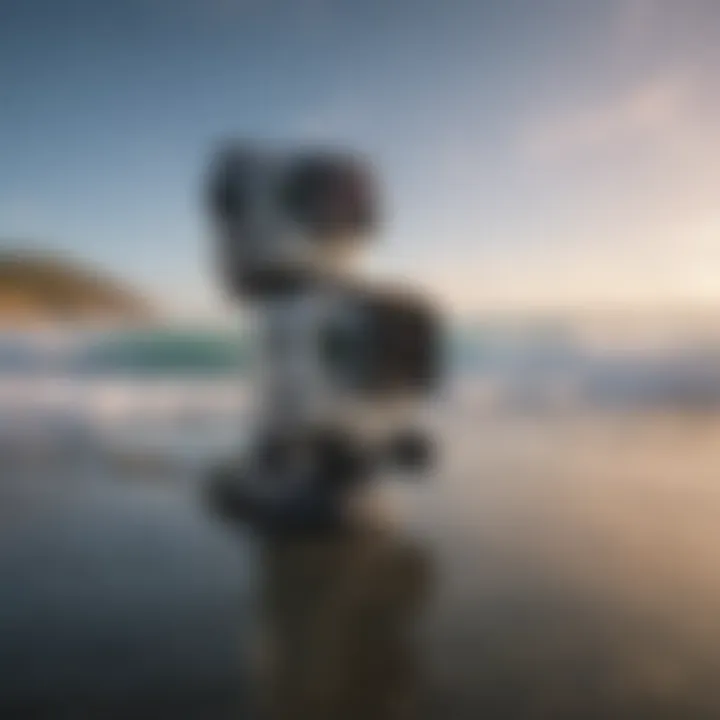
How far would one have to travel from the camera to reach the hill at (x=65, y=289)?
0.90 m

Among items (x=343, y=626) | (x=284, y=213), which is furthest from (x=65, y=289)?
(x=343, y=626)

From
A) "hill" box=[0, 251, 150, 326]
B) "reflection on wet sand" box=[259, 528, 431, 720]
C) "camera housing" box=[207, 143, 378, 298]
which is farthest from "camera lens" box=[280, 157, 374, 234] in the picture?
"reflection on wet sand" box=[259, 528, 431, 720]

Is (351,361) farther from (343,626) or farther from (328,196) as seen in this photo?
(343,626)

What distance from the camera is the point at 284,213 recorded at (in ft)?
2.74

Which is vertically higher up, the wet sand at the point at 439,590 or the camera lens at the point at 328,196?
the camera lens at the point at 328,196

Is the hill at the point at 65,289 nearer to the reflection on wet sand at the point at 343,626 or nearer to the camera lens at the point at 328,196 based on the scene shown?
the camera lens at the point at 328,196

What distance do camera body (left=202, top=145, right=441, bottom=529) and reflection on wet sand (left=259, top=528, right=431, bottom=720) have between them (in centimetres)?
6

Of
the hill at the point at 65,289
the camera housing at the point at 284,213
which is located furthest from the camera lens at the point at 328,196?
the hill at the point at 65,289

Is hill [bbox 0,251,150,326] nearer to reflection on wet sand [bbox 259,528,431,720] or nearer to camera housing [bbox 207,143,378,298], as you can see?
camera housing [bbox 207,143,378,298]

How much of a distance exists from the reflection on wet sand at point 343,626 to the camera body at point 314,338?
61mm

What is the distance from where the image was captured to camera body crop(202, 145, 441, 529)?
842 millimetres

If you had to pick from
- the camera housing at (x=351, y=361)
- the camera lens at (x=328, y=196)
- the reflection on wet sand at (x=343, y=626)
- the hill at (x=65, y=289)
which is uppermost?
the camera lens at (x=328, y=196)

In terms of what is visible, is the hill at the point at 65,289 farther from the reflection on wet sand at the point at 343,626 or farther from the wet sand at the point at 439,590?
the reflection on wet sand at the point at 343,626

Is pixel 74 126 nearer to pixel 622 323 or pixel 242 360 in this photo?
pixel 242 360
